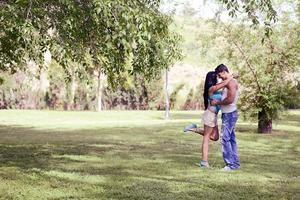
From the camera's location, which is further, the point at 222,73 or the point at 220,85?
the point at 222,73

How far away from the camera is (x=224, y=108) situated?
9.87m

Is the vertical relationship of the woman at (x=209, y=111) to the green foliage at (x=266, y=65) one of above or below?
below

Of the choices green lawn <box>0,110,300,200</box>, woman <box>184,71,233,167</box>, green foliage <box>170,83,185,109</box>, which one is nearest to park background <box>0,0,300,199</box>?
green lawn <box>0,110,300,200</box>

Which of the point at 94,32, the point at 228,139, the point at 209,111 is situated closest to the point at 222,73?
the point at 209,111

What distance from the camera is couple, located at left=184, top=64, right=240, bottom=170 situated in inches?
383

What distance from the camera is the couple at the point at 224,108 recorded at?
972 centimetres

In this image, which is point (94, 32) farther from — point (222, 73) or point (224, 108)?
point (224, 108)

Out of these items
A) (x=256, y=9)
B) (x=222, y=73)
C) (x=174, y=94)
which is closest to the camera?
(x=256, y=9)

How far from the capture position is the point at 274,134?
20172 mm

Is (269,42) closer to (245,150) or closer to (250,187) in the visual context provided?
(245,150)

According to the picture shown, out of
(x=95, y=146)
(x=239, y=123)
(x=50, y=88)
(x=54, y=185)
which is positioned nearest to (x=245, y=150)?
(x=95, y=146)

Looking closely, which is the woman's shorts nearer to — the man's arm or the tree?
the man's arm

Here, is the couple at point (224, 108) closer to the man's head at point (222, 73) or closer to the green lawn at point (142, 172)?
the man's head at point (222, 73)

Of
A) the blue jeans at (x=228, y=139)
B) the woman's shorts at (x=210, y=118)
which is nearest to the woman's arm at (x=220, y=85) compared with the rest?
the woman's shorts at (x=210, y=118)
